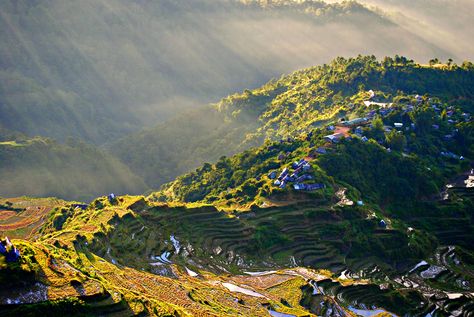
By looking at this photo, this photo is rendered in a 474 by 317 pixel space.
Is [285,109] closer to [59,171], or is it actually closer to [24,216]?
[59,171]

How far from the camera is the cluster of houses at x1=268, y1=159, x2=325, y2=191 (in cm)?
5707

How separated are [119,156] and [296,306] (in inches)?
3958

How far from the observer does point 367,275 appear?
4916 centimetres

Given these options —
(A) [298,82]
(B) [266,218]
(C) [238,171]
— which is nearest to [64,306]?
(B) [266,218]

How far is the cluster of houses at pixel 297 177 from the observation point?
187 feet

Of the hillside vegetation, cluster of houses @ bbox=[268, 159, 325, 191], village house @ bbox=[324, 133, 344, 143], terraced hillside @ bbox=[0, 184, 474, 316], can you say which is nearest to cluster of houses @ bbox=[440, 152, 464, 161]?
village house @ bbox=[324, 133, 344, 143]

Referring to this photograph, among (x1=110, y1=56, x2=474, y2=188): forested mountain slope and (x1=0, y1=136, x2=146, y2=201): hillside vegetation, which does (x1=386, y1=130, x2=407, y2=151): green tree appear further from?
(x1=0, y1=136, x2=146, y2=201): hillside vegetation

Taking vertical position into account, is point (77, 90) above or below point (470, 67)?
below

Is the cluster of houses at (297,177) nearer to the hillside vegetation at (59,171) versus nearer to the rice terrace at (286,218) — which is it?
the rice terrace at (286,218)

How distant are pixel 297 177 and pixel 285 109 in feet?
190

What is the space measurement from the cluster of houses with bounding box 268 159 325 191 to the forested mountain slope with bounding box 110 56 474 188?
28.2 meters

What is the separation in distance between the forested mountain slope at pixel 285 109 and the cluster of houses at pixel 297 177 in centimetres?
2825

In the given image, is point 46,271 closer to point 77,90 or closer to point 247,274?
point 247,274

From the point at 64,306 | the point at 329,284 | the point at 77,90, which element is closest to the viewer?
the point at 64,306
